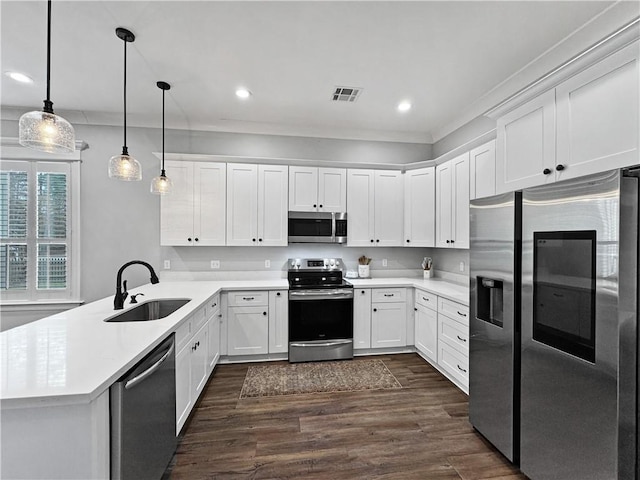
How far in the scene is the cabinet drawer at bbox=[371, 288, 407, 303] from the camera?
378cm

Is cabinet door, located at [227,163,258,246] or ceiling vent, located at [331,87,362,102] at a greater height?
ceiling vent, located at [331,87,362,102]

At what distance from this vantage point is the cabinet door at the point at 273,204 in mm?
3852

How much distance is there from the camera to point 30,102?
3449 mm

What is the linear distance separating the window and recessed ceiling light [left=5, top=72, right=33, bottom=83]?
3.22ft

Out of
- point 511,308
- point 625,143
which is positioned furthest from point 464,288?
point 625,143

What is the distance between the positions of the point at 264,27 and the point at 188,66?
0.91 metres

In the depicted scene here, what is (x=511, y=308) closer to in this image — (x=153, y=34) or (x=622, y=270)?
(x=622, y=270)

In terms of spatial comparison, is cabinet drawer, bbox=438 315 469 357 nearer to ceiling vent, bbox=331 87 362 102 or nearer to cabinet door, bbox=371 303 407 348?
cabinet door, bbox=371 303 407 348

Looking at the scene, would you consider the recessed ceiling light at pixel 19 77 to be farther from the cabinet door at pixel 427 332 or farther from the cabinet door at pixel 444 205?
the cabinet door at pixel 427 332

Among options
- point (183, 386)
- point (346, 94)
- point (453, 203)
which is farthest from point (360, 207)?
point (183, 386)

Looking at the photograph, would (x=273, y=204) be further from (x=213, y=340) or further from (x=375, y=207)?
(x=213, y=340)

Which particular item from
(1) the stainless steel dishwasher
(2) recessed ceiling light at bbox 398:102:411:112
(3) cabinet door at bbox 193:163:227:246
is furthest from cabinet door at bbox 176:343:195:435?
(2) recessed ceiling light at bbox 398:102:411:112

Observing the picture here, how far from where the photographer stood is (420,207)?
13.1 ft

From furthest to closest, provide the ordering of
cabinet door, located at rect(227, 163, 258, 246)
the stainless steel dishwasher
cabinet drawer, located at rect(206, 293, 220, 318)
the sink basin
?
cabinet door, located at rect(227, 163, 258, 246) < cabinet drawer, located at rect(206, 293, 220, 318) < the sink basin < the stainless steel dishwasher
